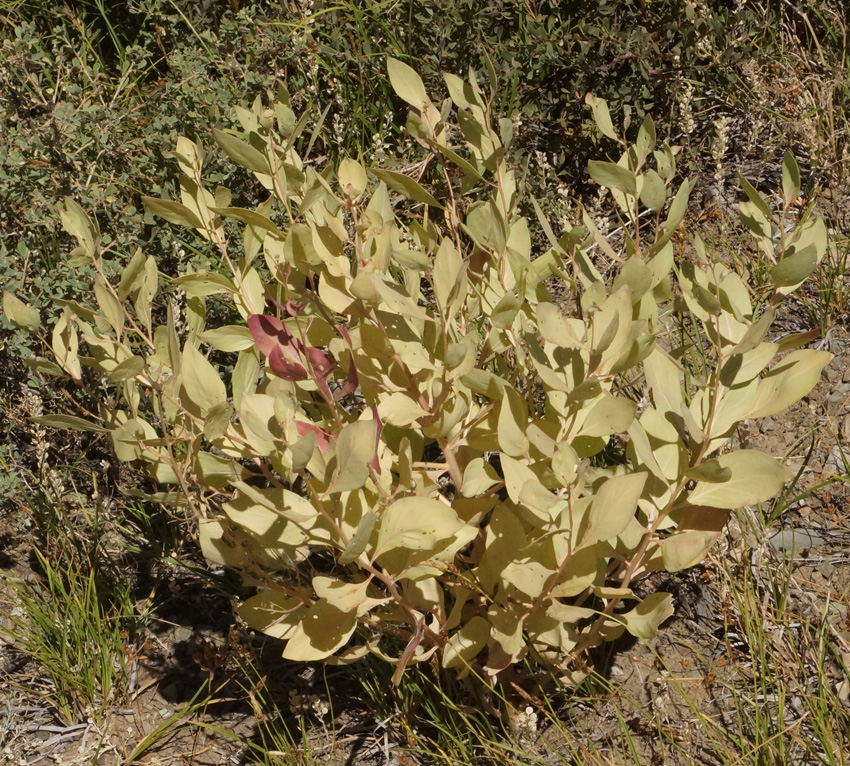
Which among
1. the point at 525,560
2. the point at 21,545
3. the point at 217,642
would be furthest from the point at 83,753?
the point at 525,560

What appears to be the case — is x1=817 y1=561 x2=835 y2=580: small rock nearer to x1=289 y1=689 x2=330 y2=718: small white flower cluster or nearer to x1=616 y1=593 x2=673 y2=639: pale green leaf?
x1=616 y1=593 x2=673 y2=639: pale green leaf

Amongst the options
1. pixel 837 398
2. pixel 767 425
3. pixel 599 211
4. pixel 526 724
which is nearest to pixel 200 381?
pixel 526 724

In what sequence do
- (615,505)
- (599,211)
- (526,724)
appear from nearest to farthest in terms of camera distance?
1. (615,505)
2. (526,724)
3. (599,211)

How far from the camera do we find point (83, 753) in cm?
194

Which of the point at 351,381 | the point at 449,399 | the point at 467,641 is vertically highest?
the point at 351,381

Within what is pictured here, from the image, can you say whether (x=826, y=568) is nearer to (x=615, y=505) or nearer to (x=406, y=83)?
(x=615, y=505)

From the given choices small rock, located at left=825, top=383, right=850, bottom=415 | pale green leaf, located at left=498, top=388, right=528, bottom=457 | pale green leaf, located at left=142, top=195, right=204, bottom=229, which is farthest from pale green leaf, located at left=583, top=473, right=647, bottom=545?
small rock, located at left=825, top=383, right=850, bottom=415

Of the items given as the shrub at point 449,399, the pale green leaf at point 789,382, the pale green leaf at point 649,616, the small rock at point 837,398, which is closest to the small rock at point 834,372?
the small rock at point 837,398

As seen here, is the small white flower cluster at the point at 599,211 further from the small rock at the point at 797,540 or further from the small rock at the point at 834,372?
the small rock at the point at 797,540

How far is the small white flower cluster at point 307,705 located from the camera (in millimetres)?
1770

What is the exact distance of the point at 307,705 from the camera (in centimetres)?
197

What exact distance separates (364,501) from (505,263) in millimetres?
516

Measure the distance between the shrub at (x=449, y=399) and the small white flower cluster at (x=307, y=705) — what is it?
19cm

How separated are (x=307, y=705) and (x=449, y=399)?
33.7 inches
